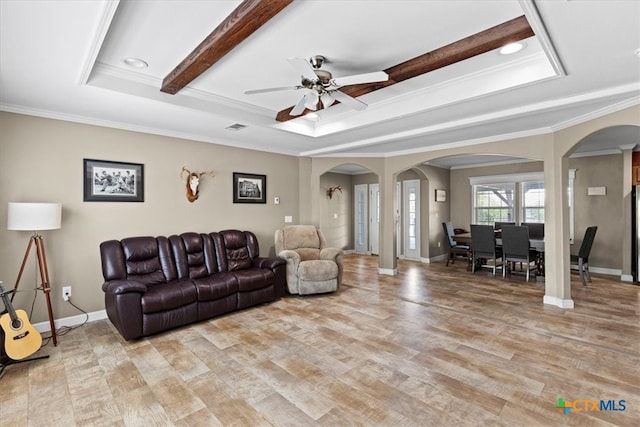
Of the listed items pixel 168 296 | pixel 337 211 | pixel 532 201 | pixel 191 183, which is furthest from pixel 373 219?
pixel 168 296

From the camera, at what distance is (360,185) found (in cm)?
914

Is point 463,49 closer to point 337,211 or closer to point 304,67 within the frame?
point 304,67

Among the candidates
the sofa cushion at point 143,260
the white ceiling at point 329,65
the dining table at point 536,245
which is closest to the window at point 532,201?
the dining table at point 536,245

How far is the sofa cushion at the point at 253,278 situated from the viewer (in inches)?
159

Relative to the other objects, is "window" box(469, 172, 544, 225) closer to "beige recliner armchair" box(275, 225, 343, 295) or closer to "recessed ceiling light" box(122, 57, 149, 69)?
"beige recliner armchair" box(275, 225, 343, 295)

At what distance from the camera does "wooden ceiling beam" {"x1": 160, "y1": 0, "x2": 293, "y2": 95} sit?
186cm

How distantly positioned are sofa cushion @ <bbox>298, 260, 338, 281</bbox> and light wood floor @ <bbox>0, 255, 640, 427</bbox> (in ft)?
1.93

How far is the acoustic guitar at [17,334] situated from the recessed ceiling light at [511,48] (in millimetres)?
4588

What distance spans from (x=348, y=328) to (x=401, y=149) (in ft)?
11.7

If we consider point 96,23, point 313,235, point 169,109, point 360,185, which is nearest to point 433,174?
point 360,185

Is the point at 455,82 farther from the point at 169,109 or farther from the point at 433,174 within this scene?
the point at 433,174

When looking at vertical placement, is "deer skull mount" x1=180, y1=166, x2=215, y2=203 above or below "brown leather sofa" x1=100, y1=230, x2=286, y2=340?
above

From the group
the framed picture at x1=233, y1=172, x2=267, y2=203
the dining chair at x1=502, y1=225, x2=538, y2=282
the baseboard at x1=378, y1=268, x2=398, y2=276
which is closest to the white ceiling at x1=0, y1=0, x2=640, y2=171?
the framed picture at x1=233, y1=172, x2=267, y2=203

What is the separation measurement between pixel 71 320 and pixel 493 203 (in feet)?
27.4
